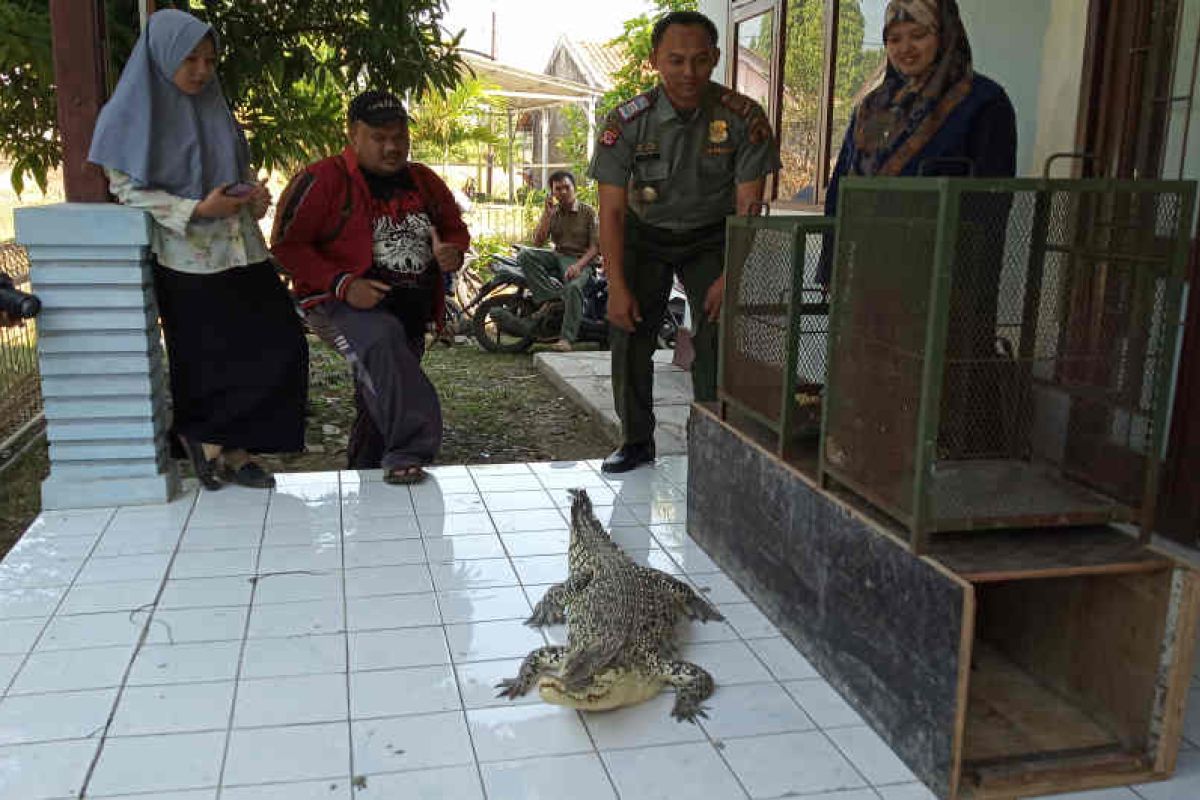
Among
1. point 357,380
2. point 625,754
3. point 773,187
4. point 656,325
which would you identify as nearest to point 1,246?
point 357,380

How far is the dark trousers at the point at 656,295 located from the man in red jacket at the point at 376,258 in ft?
2.61

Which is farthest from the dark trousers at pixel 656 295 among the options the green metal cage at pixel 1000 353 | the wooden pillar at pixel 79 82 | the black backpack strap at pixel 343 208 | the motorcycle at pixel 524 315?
the motorcycle at pixel 524 315

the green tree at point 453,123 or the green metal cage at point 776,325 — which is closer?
the green metal cage at point 776,325

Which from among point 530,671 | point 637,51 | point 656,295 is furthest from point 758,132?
point 637,51

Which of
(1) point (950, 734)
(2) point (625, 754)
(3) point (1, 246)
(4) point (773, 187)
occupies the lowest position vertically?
(2) point (625, 754)

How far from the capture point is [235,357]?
4.12 metres

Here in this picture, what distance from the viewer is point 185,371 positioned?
410 centimetres

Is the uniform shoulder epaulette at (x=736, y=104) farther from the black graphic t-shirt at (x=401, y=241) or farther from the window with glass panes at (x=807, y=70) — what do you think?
the black graphic t-shirt at (x=401, y=241)

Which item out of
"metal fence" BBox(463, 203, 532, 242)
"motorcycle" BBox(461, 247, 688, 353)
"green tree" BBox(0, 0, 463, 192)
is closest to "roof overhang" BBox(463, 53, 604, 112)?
"metal fence" BBox(463, 203, 532, 242)

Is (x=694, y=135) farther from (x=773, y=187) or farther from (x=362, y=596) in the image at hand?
(x=362, y=596)

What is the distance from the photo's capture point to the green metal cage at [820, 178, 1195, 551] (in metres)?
2.18

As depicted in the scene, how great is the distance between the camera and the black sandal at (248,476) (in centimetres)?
425

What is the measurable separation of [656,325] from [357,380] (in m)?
1.34

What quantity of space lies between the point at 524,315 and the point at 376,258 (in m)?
5.20
